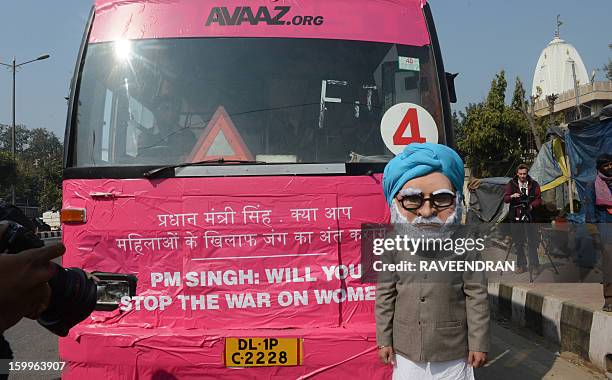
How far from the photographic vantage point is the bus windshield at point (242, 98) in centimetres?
340

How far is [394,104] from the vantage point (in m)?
3.56

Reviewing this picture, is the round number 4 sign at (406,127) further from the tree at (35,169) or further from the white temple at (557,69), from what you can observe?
the white temple at (557,69)

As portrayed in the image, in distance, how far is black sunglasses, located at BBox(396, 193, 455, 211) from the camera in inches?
108

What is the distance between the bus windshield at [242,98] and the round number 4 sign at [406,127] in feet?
0.17

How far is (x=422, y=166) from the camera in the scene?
2750mm

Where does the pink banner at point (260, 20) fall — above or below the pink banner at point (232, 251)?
above

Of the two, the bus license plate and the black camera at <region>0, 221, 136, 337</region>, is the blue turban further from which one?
the black camera at <region>0, 221, 136, 337</region>

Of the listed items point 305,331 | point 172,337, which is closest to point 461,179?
point 305,331

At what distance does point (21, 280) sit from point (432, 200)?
1.98m

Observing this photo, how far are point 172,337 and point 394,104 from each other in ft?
6.31

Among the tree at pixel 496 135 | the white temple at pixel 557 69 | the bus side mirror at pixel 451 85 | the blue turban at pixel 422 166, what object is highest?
the white temple at pixel 557 69

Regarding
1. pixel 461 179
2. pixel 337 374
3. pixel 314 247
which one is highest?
pixel 461 179

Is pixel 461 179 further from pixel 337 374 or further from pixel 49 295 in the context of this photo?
pixel 49 295

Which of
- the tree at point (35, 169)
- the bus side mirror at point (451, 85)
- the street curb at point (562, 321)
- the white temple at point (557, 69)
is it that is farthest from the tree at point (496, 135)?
the white temple at point (557, 69)
